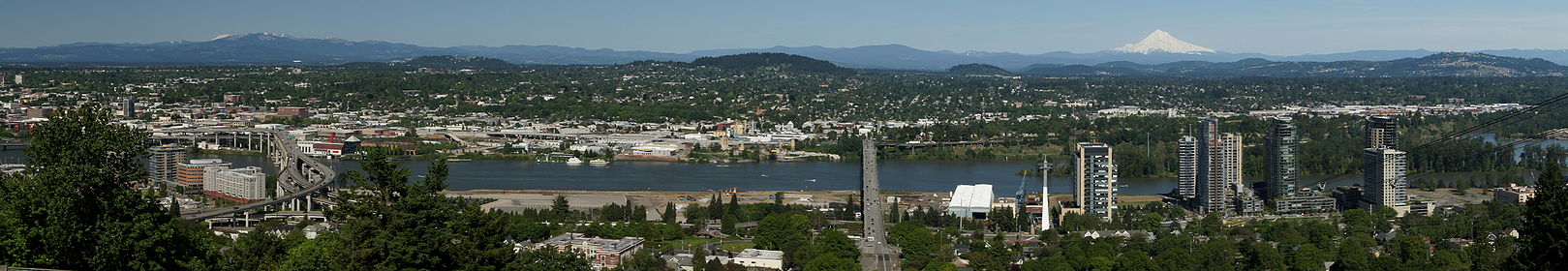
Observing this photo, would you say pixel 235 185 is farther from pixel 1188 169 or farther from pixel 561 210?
pixel 1188 169

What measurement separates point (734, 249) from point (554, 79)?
87.8 ft

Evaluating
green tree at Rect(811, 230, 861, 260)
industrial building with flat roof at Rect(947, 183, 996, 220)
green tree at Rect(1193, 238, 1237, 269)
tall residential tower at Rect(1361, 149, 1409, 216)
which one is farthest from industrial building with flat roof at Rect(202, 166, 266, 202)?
tall residential tower at Rect(1361, 149, 1409, 216)

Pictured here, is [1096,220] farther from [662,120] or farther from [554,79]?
[554,79]

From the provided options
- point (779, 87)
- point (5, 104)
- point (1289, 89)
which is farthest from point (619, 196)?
point (1289, 89)

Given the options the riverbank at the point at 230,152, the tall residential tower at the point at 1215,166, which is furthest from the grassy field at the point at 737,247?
the riverbank at the point at 230,152

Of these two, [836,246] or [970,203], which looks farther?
[970,203]

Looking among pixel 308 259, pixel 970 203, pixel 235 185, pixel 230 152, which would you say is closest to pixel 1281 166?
pixel 970 203

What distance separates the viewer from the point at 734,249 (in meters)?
9.25

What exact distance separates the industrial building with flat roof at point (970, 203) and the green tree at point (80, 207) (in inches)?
292

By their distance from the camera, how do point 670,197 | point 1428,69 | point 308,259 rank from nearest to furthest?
1. point 308,259
2. point 670,197
3. point 1428,69

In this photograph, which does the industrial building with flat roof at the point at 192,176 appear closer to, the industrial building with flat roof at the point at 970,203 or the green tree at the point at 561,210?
the green tree at the point at 561,210

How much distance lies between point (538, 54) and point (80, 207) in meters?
88.5

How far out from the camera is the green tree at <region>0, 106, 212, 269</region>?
407cm

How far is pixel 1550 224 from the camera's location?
4.28m
